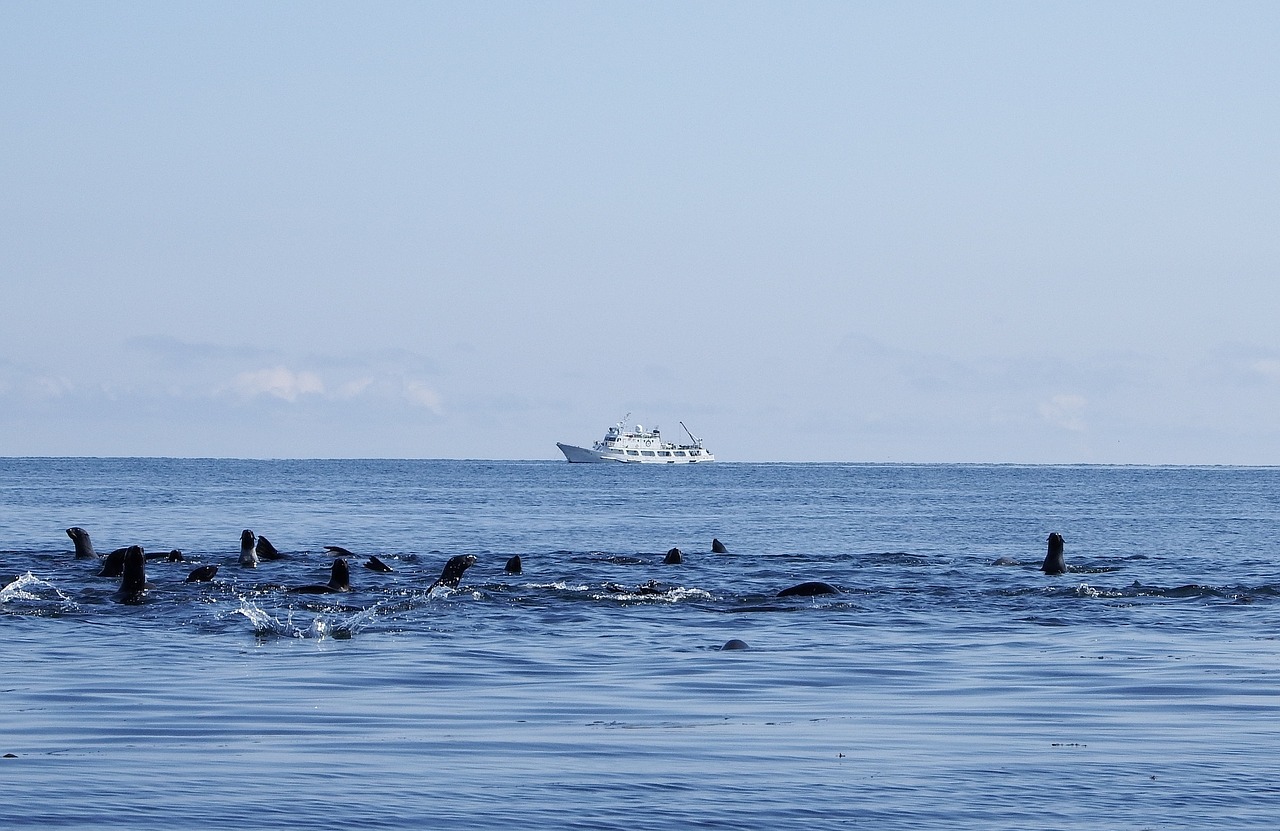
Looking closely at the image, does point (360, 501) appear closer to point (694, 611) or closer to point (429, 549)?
point (429, 549)

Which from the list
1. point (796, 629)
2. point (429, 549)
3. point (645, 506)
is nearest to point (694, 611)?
point (796, 629)

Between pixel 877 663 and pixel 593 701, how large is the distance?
4861 mm

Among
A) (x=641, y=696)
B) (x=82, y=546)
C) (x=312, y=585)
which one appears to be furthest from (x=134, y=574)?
(x=641, y=696)

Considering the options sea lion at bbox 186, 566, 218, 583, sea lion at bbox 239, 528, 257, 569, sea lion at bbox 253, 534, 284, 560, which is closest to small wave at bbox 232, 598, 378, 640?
sea lion at bbox 186, 566, 218, 583

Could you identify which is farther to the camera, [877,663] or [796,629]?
[796,629]

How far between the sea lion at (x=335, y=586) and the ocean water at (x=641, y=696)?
1.04 meters

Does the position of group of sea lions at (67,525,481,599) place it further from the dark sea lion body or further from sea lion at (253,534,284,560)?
sea lion at (253,534,284,560)

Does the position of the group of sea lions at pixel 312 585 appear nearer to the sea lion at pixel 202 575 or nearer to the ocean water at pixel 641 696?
the sea lion at pixel 202 575

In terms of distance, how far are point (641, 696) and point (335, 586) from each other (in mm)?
14082

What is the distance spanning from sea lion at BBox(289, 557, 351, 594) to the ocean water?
1040 millimetres

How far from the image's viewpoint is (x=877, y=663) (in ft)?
65.9

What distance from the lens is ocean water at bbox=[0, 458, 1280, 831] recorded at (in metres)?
10.8

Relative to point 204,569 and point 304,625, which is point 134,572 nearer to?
point 204,569

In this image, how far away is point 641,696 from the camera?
1683cm
